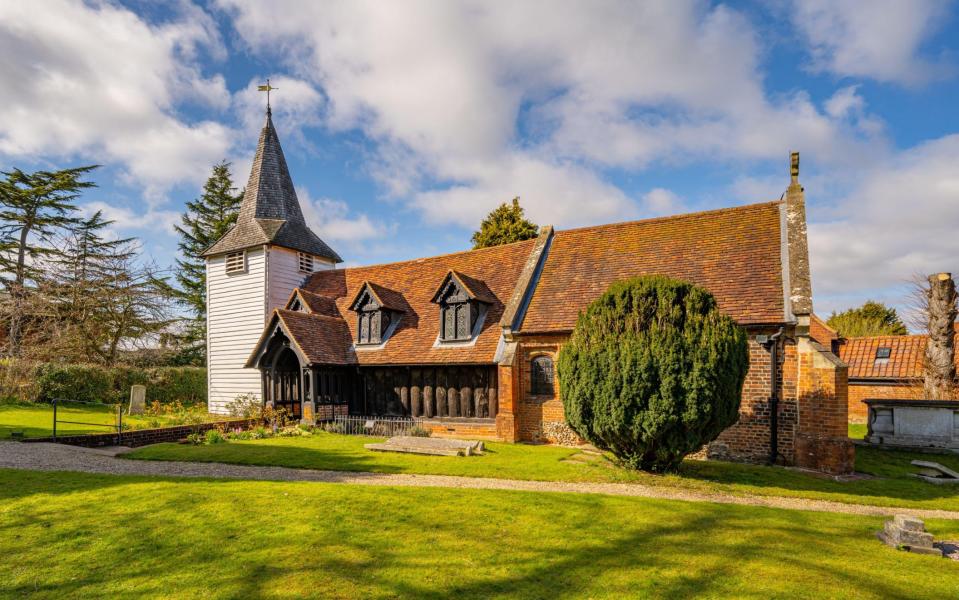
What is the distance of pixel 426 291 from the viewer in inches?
880

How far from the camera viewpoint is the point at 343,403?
20328mm

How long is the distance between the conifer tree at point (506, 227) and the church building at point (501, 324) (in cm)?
1018

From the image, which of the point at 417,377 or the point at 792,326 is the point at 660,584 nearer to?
the point at 792,326

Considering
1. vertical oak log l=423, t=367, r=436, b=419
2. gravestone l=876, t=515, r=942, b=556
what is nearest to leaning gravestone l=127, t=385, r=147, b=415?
vertical oak log l=423, t=367, r=436, b=419

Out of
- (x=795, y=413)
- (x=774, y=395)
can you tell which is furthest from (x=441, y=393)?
(x=795, y=413)

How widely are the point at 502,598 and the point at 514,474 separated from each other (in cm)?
636

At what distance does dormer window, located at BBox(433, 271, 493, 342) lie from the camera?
18984mm

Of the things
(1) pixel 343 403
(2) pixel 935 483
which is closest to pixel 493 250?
Answer: (1) pixel 343 403

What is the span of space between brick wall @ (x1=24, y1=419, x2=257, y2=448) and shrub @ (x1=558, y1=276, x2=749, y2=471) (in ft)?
42.9

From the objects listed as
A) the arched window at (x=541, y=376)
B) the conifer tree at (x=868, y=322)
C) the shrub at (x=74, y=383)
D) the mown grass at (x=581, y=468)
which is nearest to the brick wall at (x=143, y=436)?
the mown grass at (x=581, y=468)

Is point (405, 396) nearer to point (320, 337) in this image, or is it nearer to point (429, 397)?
point (429, 397)

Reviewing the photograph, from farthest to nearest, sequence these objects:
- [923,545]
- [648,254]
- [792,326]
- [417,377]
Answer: [417,377], [648,254], [792,326], [923,545]

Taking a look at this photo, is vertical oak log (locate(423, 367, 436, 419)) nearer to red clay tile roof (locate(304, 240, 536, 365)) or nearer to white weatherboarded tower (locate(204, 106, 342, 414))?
red clay tile roof (locate(304, 240, 536, 365))

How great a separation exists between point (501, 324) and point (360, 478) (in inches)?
313
